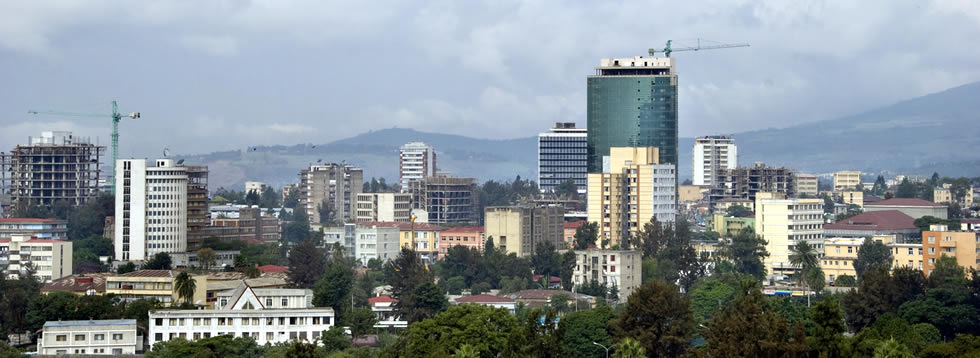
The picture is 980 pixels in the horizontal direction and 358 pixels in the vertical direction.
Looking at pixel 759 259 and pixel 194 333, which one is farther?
pixel 759 259

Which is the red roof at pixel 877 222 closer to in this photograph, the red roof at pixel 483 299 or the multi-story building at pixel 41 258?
the red roof at pixel 483 299

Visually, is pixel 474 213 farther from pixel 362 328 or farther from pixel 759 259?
pixel 362 328

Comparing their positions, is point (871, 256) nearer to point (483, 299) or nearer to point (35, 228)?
point (483, 299)

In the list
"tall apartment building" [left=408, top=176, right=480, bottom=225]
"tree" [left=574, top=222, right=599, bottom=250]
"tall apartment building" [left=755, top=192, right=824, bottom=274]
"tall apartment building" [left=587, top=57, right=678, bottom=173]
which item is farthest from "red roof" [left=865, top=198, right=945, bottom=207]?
"tall apartment building" [left=408, top=176, right=480, bottom=225]

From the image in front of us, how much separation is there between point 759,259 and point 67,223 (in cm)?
6187

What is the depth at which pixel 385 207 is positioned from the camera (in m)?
164

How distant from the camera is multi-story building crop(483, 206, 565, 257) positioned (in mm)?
125500

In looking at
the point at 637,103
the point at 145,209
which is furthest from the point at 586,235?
the point at 637,103

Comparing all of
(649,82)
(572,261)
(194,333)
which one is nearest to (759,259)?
(572,261)

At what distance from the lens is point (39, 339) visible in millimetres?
74812

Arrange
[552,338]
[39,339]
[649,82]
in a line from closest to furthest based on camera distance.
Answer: [552,338]
[39,339]
[649,82]

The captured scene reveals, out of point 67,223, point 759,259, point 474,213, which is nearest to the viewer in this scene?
point 759,259

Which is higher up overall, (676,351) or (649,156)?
(649,156)

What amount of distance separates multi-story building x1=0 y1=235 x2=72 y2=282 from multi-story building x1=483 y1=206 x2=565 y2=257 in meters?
32.0
